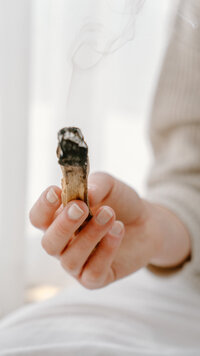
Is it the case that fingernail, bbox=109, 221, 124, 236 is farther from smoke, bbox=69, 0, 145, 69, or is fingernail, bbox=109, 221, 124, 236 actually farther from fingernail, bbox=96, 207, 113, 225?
smoke, bbox=69, 0, 145, 69

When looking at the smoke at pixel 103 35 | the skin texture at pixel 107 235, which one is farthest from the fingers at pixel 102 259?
the smoke at pixel 103 35

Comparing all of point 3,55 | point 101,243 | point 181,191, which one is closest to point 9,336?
point 101,243

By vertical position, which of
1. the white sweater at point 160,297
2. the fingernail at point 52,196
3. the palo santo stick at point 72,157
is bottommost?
the white sweater at point 160,297

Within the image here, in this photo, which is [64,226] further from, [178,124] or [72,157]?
[178,124]

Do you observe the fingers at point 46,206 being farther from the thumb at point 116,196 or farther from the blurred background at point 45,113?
the blurred background at point 45,113

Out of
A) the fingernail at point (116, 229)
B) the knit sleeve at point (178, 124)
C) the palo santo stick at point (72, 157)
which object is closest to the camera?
the palo santo stick at point (72, 157)

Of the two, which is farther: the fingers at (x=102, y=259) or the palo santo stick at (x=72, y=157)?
the fingers at (x=102, y=259)

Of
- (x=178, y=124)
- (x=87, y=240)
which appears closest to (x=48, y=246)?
(x=87, y=240)
